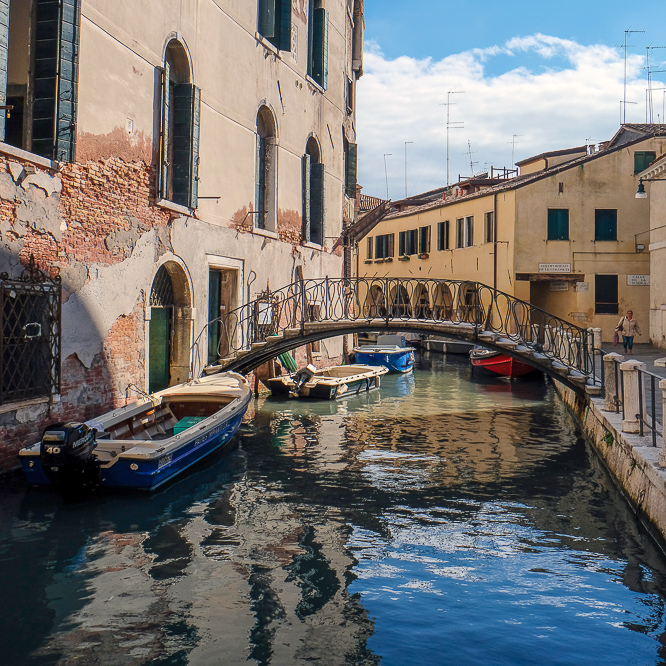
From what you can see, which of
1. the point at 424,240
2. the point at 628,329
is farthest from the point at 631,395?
the point at 424,240

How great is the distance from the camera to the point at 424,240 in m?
28.2

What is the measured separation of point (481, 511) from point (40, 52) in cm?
668

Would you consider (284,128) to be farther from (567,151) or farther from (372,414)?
(567,151)

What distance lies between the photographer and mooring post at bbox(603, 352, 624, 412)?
900cm

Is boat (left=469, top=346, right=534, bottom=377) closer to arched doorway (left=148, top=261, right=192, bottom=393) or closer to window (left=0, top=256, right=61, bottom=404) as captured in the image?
arched doorway (left=148, top=261, right=192, bottom=393)

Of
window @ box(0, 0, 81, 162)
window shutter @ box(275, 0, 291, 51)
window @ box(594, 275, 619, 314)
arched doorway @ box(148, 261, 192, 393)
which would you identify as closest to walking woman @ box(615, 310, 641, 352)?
window @ box(594, 275, 619, 314)

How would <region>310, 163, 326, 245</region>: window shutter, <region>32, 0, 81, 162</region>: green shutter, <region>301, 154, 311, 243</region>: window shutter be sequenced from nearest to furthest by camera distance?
1. <region>32, 0, 81, 162</region>: green shutter
2. <region>301, 154, 311, 243</region>: window shutter
3. <region>310, 163, 326, 245</region>: window shutter

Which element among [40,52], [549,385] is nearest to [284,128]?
[40,52]

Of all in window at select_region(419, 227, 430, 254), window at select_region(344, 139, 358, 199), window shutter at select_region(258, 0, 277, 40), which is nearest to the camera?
window shutter at select_region(258, 0, 277, 40)

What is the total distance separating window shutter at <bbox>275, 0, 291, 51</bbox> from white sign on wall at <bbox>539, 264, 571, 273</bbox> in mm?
11206

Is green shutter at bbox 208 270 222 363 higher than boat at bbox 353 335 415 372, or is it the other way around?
green shutter at bbox 208 270 222 363

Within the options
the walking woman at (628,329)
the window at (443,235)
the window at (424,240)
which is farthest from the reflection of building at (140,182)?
the window at (424,240)

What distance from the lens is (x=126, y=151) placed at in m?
9.66

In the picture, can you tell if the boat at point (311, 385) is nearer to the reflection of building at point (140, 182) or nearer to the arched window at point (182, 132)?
the reflection of building at point (140, 182)
